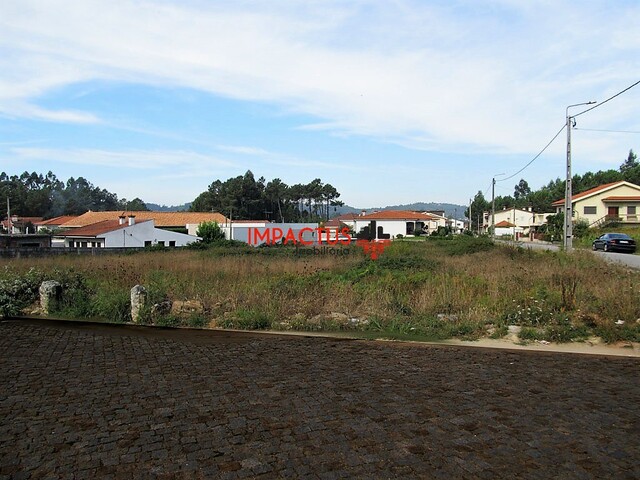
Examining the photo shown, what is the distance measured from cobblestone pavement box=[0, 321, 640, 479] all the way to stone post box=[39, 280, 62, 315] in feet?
14.0

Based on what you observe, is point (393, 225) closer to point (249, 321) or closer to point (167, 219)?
point (167, 219)

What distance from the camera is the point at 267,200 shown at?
3893 inches

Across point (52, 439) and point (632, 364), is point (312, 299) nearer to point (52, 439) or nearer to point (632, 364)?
point (632, 364)

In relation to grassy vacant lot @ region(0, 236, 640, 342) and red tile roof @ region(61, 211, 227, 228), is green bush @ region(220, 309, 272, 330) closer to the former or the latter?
grassy vacant lot @ region(0, 236, 640, 342)

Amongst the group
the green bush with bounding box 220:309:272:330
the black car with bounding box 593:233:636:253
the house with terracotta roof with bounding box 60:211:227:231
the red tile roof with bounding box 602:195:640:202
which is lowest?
the green bush with bounding box 220:309:272:330

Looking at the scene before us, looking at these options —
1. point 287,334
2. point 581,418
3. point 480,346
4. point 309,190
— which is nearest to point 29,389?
point 287,334

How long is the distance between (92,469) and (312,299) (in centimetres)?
751

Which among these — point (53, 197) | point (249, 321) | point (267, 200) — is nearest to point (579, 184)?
point (267, 200)

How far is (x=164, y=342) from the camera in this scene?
8250 millimetres

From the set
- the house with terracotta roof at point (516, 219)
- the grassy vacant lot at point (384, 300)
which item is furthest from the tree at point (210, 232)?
the house with terracotta roof at point (516, 219)

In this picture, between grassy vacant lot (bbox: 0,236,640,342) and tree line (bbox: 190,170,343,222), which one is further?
tree line (bbox: 190,170,343,222)

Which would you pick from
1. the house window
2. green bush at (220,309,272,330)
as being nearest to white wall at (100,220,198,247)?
the house window

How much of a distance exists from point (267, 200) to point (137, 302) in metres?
89.2

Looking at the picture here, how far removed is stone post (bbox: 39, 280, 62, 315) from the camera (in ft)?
37.7
